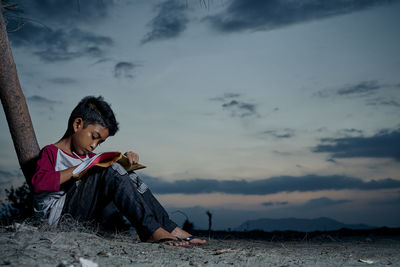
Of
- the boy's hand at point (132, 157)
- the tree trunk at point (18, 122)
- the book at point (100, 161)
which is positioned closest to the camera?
the book at point (100, 161)

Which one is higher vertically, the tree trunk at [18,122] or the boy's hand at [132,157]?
the tree trunk at [18,122]

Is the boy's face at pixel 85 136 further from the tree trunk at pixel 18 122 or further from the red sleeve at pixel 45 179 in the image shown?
the tree trunk at pixel 18 122

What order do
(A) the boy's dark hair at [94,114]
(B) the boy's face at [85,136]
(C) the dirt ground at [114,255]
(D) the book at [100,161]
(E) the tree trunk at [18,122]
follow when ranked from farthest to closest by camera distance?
(E) the tree trunk at [18,122], (A) the boy's dark hair at [94,114], (B) the boy's face at [85,136], (D) the book at [100,161], (C) the dirt ground at [114,255]

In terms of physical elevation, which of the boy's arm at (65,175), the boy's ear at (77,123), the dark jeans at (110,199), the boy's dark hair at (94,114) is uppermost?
the boy's dark hair at (94,114)

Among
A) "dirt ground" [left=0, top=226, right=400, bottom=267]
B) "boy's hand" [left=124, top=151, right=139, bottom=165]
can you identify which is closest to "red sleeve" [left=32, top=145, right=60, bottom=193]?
Answer: "dirt ground" [left=0, top=226, right=400, bottom=267]

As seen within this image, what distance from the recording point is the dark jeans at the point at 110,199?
387 centimetres

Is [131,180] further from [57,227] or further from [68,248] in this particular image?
[68,248]

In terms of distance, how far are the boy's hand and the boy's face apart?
1.55 feet

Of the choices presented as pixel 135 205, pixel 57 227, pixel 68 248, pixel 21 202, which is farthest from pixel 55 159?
pixel 21 202

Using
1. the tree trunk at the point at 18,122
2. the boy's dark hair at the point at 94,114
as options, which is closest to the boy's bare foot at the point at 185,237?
the boy's dark hair at the point at 94,114

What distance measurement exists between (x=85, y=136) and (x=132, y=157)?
2.09 ft

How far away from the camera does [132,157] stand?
4246mm

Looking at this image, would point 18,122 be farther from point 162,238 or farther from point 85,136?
point 162,238

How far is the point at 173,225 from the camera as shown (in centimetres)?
433
